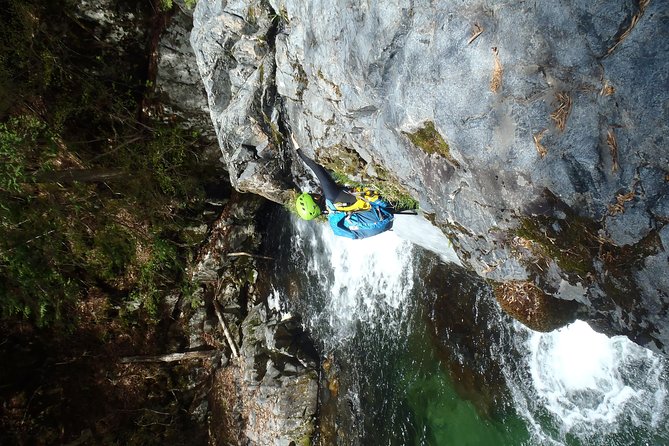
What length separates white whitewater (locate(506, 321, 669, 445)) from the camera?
193 inches

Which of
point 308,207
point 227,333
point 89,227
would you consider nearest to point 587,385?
point 308,207

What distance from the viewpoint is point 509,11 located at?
3078 mm

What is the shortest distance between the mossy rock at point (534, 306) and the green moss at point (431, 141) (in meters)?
2.12

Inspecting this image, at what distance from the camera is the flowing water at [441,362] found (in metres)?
5.30

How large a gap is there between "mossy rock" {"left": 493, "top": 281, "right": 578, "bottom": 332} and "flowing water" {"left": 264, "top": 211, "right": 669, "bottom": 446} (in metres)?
0.40

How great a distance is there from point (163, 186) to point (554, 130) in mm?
8334

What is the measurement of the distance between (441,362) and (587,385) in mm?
2468

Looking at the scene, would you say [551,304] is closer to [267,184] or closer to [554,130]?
[554,130]

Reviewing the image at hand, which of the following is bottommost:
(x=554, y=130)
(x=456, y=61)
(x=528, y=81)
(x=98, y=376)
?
(x=98, y=376)

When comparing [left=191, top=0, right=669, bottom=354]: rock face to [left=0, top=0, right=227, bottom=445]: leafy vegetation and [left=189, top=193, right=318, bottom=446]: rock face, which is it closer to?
[left=0, top=0, right=227, bottom=445]: leafy vegetation

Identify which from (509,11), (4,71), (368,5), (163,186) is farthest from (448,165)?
(4,71)

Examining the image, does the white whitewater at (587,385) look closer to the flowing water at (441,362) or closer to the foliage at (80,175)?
the flowing water at (441,362)

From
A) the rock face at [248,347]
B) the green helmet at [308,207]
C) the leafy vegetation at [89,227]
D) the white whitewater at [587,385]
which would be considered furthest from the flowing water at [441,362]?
the leafy vegetation at [89,227]

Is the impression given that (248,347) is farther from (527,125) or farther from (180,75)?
(527,125)
